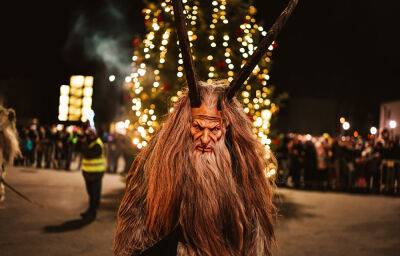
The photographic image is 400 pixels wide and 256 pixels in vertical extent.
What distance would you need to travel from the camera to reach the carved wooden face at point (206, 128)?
271 centimetres

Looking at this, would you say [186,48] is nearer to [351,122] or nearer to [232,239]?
[232,239]

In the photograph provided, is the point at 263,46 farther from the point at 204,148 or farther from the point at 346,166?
the point at 346,166

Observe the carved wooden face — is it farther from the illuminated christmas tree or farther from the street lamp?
the street lamp

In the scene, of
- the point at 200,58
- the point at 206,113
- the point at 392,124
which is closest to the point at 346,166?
the point at 200,58

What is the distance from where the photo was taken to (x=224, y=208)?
2.66 m

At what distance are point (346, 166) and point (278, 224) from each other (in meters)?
7.74

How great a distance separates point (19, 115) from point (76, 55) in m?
6.31

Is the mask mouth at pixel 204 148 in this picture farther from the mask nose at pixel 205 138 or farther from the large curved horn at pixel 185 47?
the large curved horn at pixel 185 47

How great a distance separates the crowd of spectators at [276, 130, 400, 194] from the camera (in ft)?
50.5

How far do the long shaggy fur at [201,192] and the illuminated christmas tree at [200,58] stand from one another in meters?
7.20

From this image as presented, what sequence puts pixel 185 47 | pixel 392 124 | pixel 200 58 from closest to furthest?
1. pixel 185 47
2. pixel 200 58
3. pixel 392 124

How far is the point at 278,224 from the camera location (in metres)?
9.41

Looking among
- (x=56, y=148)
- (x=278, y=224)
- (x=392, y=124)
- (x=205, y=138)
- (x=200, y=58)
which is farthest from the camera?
(x=392, y=124)

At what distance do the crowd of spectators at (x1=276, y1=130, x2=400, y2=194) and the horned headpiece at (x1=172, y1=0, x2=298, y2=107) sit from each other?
12914 mm
